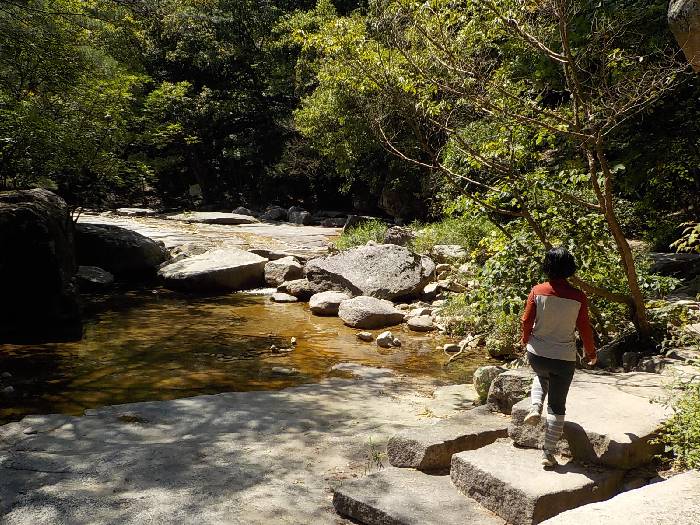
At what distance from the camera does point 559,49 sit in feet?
33.9

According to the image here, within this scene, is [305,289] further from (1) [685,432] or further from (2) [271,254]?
(1) [685,432]

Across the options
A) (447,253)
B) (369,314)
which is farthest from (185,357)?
(447,253)

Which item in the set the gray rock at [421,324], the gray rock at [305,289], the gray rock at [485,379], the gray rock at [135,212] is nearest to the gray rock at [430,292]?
the gray rock at [421,324]

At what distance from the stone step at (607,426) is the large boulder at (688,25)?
2651 millimetres

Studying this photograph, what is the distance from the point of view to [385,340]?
8.55 m

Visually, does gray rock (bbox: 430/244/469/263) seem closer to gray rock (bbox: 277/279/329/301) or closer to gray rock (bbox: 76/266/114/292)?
gray rock (bbox: 277/279/329/301)

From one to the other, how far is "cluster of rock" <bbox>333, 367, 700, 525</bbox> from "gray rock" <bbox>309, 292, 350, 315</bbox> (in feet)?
19.9

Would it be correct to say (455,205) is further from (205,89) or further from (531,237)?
(205,89)

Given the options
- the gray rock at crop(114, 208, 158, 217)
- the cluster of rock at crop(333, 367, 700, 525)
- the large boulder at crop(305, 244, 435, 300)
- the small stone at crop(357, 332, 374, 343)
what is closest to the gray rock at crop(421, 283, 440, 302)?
the large boulder at crop(305, 244, 435, 300)

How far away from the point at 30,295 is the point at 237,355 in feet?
10.6

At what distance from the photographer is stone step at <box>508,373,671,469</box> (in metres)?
3.57

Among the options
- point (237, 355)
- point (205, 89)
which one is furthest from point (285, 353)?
point (205, 89)

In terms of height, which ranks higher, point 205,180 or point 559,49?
point 559,49

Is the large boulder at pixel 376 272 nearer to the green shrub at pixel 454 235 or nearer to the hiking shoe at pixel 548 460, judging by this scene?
the green shrub at pixel 454 235
